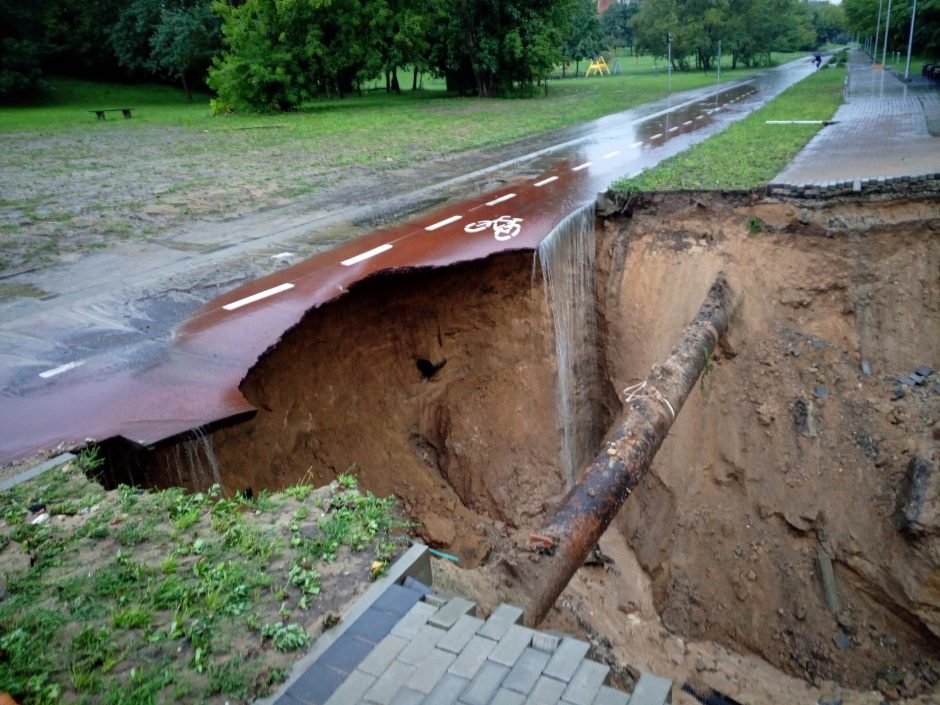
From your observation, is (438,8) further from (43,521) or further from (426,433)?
(43,521)

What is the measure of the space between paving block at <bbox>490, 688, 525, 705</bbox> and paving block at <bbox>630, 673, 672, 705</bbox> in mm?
502

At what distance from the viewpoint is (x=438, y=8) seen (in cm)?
2867

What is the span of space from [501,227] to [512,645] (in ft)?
24.5

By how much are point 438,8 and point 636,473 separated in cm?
2787

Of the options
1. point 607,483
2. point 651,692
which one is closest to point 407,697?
point 651,692

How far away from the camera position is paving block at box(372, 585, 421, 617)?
347 centimetres

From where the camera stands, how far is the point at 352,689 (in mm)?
3010

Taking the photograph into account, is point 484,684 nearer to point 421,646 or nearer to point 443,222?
point 421,646

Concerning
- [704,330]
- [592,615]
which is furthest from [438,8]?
[592,615]

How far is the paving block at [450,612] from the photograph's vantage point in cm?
336

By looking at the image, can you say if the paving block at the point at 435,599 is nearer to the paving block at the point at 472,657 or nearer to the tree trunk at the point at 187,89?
the paving block at the point at 472,657

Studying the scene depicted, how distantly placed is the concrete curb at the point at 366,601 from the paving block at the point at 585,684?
1.05m

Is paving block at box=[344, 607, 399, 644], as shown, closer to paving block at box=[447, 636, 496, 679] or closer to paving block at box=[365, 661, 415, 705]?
paving block at box=[365, 661, 415, 705]

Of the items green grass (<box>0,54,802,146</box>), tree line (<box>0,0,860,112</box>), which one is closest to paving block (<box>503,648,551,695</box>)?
green grass (<box>0,54,802,146</box>)
